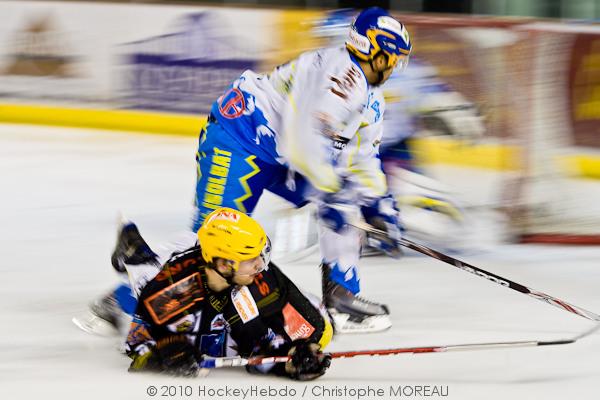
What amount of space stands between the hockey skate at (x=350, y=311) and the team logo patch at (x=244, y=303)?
27.2 inches

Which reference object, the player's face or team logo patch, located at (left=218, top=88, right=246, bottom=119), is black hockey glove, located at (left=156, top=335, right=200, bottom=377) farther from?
team logo patch, located at (left=218, top=88, right=246, bottom=119)

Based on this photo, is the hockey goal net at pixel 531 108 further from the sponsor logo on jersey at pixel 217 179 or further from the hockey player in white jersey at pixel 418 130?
the sponsor logo on jersey at pixel 217 179

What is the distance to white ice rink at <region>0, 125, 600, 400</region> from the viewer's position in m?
3.60

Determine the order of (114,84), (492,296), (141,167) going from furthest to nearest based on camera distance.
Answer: (114,84), (141,167), (492,296)

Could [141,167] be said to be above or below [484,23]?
below

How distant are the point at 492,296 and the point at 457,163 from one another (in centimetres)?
150

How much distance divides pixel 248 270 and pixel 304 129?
637 mm

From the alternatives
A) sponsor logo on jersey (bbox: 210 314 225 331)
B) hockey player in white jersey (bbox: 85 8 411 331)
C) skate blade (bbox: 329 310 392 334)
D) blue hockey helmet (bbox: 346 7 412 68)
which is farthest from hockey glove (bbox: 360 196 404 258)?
sponsor logo on jersey (bbox: 210 314 225 331)

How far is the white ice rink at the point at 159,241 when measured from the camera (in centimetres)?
360

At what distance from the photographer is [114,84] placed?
8.77 meters

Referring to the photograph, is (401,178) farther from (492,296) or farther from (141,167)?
(141,167)

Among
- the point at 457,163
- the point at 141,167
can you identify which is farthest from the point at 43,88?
the point at 457,163

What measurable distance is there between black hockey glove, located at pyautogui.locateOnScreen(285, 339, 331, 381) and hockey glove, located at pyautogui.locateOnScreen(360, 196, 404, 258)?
0.61 m

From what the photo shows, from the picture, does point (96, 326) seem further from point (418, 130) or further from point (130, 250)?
point (418, 130)
